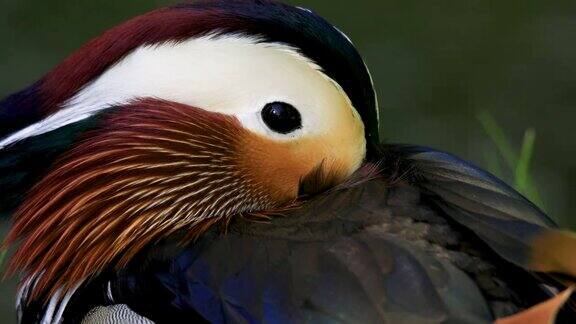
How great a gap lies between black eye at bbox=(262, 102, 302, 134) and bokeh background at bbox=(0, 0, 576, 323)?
2821mm

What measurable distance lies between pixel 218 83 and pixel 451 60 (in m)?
3.56

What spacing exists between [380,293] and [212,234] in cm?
29

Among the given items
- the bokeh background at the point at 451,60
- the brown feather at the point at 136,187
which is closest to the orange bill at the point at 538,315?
the brown feather at the point at 136,187

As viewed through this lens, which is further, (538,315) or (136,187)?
(136,187)

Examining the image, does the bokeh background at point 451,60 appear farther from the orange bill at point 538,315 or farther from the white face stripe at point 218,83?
the orange bill at point 538,315

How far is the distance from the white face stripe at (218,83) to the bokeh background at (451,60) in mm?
2818

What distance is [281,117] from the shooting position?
1.77 metres

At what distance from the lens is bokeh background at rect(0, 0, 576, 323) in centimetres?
478

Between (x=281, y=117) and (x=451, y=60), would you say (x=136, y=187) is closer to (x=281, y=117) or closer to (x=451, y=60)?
(x=281, y=117)

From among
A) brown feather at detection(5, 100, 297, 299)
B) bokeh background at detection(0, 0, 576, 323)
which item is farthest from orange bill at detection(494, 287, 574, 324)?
bokeh background at detection(0, 0, 576, 323)

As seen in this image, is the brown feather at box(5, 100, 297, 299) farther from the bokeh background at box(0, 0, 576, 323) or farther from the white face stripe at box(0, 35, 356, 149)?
the bokeh background at box(0, 0, 576, 323)

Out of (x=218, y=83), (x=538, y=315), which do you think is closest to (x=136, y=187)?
(x=218, y=83)

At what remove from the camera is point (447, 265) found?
159 cm

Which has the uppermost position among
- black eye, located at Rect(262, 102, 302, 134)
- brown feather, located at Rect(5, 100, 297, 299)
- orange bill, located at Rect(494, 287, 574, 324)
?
black eye, located at Rect(262, 102, 302, 134)
